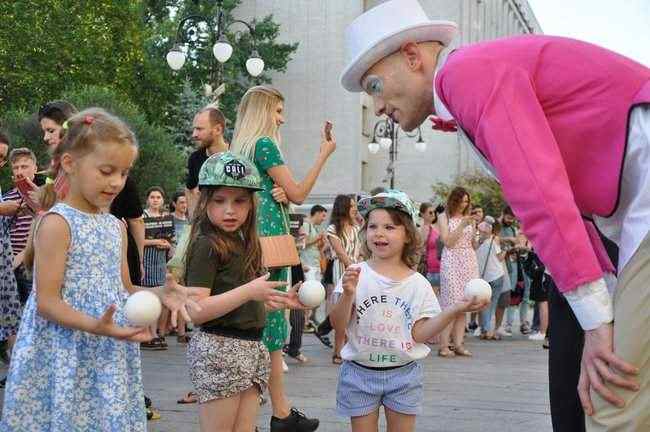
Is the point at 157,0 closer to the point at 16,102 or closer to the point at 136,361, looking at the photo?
the point at 16,102

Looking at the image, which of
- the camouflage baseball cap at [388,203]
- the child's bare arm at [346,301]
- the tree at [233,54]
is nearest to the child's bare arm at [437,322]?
the child's bare arm at [346,301]

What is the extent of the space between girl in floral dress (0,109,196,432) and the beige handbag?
192 cm

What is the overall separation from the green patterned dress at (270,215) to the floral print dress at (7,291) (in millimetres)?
3211

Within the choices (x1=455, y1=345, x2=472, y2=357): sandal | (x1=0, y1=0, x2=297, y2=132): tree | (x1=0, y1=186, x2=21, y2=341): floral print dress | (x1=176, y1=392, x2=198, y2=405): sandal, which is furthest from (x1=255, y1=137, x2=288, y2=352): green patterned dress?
(x1=0, y1=0, x2=297, y2=132): tree

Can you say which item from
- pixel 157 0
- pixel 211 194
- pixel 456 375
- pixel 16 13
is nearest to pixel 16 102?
pixel 16 13

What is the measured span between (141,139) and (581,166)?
1545 inches

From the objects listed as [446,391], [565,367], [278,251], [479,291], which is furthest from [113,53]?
[565,367]

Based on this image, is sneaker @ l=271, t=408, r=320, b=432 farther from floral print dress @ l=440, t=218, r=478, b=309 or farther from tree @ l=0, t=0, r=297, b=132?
tree @ l=0, t=0, r=297, b=132

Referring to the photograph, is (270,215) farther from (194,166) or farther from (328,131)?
(194,166)

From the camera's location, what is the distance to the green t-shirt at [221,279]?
15.6 feet

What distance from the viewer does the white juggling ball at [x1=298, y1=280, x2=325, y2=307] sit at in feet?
13.2

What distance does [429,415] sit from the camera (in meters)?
7.50

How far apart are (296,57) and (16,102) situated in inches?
618

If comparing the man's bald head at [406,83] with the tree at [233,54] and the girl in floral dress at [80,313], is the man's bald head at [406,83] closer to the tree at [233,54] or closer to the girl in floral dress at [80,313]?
the girl in floral dress at [80,313]
